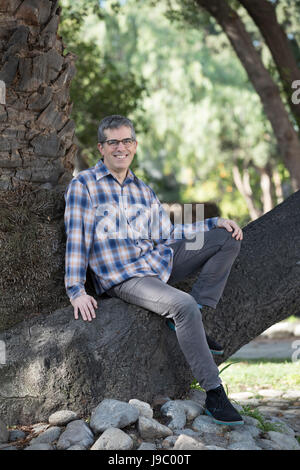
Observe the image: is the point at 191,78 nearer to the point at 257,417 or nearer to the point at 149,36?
the point at 149,36

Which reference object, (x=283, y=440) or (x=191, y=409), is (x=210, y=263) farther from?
(x=283, y=440)

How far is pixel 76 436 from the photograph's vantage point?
337cm

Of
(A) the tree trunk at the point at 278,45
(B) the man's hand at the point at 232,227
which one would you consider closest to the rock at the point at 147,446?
(B) the man's hand at the point at 232,227

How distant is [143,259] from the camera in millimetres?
3975

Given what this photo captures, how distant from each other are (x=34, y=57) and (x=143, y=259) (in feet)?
5.19

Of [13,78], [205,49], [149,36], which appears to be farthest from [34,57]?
[205,49]

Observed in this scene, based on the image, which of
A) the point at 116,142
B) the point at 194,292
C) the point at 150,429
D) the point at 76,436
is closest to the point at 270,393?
the point at 194,292

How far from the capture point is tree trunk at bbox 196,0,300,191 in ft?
28.0

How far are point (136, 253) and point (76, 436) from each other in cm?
120

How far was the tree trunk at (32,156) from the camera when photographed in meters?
3.91

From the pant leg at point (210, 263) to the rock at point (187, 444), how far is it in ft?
3.11

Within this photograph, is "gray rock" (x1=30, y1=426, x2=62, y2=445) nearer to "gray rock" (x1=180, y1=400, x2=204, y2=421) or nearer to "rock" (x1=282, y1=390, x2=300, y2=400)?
"gray rock" (x1=180, y1=400, x2=204, y2=421)

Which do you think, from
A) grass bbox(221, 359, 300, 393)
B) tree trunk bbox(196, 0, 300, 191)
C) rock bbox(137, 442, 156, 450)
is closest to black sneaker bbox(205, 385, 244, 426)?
rock bbox(137, 442, 156, 450)

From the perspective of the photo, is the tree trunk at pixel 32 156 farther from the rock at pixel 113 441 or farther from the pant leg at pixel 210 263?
the rock at pixel 113 441
